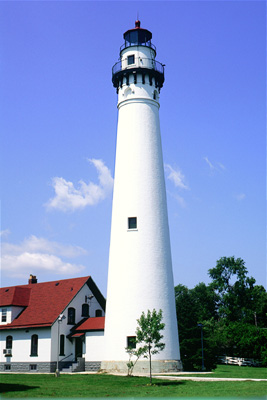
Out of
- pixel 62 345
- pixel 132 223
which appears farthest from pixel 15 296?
pixel 132 223

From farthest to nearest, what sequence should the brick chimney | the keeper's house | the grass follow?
the brick chimney, the keeper's house, the grass

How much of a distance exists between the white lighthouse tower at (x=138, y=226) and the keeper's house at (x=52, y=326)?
18.7 feet

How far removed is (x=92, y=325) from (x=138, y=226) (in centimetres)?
1019

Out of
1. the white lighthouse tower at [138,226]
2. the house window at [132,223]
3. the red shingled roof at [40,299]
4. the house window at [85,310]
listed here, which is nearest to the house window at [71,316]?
the red shingled roof at [40,299]

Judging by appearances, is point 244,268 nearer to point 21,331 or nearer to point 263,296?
point 263,296

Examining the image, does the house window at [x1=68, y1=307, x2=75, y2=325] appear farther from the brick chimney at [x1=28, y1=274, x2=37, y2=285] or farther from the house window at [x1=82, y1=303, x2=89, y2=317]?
the brick chimney at [x1=28, y1=274, x2=37, y2=285]

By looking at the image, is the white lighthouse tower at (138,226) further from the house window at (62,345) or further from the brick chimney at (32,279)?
the brick chimney at (32,279)

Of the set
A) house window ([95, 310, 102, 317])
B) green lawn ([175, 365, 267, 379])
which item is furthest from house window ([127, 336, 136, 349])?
house window ([95, 310, 102, 317])

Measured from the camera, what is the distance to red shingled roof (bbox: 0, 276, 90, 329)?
36000 mm

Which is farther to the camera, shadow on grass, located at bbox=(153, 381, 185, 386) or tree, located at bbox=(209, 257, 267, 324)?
tree, located at bbox=(209, 257, 267, 324)

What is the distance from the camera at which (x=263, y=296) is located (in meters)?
66.2

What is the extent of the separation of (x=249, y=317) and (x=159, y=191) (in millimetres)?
39032

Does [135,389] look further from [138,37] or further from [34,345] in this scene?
[138,37]

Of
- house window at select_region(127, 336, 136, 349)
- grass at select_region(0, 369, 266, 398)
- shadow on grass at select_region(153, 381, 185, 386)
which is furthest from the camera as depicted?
house window at select_region(127, 336, 136, 349)
